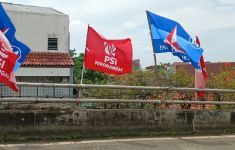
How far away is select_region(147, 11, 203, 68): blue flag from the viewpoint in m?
11.8

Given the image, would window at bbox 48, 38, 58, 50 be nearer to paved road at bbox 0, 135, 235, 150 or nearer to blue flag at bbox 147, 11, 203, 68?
blue flag at bbox 147, 11, 203, 68

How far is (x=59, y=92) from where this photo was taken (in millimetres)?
11977

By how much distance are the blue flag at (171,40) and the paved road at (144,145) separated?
2378mm

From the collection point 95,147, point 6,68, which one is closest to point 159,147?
point 95,147

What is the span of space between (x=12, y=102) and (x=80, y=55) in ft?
111

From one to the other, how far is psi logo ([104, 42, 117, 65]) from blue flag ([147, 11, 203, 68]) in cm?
112

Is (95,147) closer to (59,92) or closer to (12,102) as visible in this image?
(12,102)

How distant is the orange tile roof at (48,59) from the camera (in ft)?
95.1

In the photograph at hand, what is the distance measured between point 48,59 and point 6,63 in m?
21.0

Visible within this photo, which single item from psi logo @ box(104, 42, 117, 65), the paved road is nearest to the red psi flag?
the paved road

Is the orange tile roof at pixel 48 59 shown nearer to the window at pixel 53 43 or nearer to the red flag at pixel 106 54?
the window at pixel 53 43

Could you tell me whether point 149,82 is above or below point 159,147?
above

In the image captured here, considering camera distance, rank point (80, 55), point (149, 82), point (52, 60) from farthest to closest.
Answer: point (80, 55), point (52, 60), point (149, 82)

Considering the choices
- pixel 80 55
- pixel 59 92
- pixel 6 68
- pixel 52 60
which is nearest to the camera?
pixel 6 68
